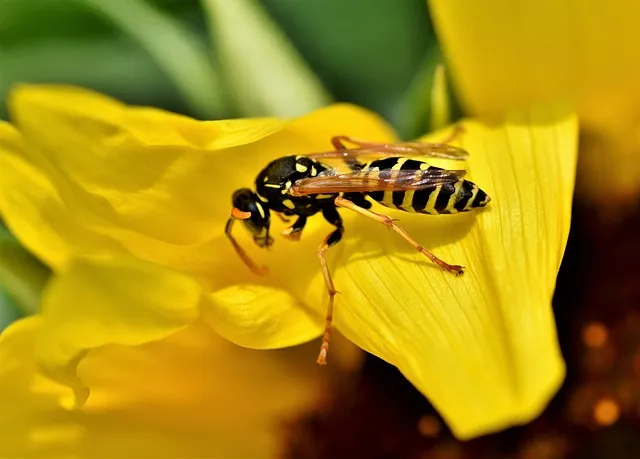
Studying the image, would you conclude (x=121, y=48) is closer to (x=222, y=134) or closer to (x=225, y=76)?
(x=225, y=76)

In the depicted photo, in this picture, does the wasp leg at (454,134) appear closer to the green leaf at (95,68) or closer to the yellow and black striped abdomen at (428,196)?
the yellow and black striped abdomen at (428,196)

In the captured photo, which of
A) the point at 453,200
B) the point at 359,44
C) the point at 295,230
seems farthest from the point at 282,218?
the point at 359,44

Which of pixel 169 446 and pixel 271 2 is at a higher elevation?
pixel 271 2

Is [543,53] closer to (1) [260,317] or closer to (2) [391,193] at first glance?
(2) [391,193]

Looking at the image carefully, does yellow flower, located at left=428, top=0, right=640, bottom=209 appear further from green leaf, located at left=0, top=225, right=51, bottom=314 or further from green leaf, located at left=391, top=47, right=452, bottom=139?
green leaf, located at left=0, top=225, right=51, bottom=314

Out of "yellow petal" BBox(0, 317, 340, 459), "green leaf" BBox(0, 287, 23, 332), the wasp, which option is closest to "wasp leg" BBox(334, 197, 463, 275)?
the wasp

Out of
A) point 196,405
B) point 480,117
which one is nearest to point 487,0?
point 480,117
